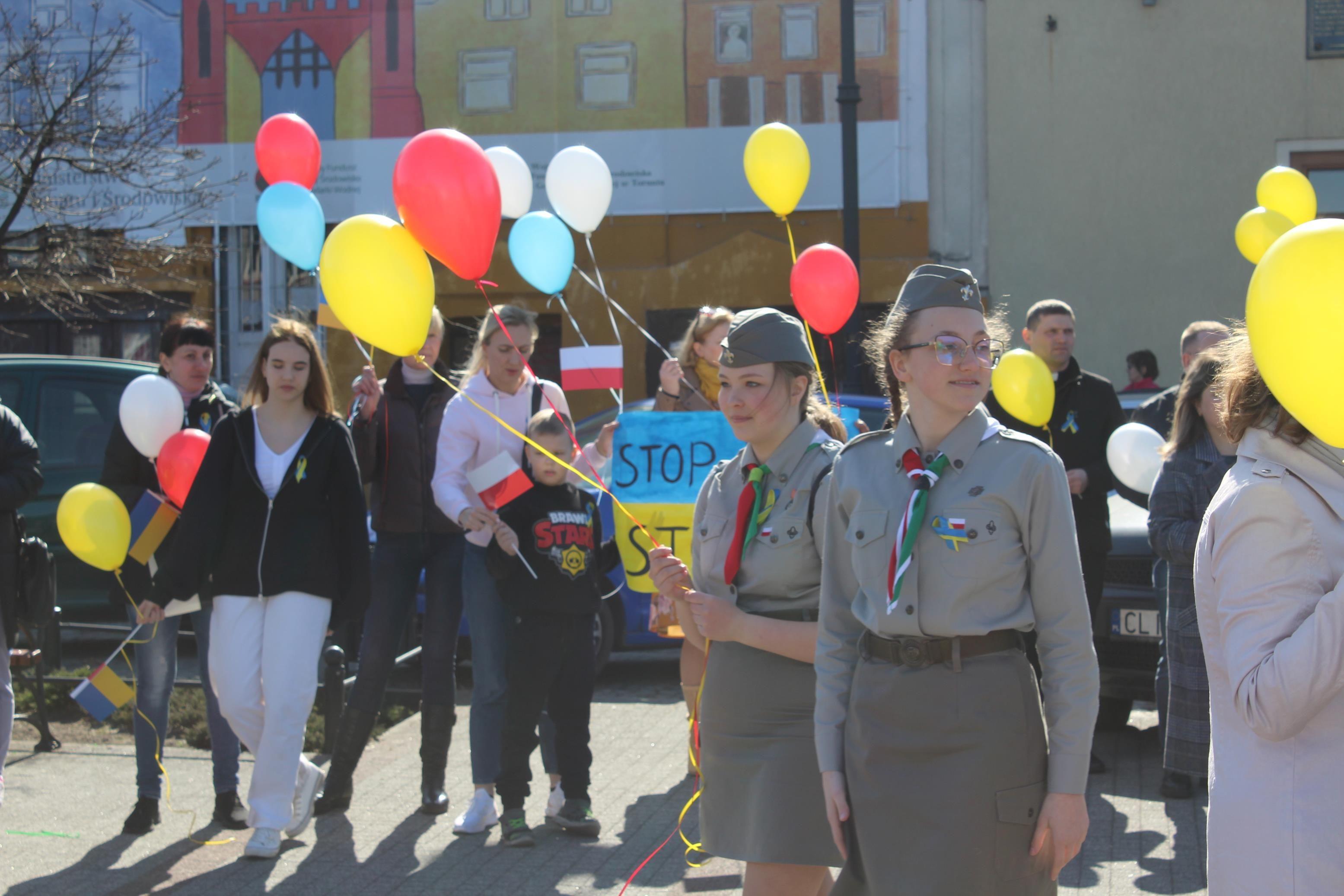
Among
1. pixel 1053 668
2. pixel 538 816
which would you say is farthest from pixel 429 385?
pixel 1053 668

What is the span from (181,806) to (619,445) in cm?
258

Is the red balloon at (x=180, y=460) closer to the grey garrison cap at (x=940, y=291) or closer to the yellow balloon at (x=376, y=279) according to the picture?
the yellow balloon at (x=376, y=279)

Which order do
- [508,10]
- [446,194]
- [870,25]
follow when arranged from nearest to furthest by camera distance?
1. [446,194]
2. [870,25]
3. [508,10]

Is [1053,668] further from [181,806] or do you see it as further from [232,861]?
[181,806]

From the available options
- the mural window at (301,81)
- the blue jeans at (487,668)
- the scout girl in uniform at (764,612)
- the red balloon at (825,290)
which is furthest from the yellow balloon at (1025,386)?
the mural window at (301,81)

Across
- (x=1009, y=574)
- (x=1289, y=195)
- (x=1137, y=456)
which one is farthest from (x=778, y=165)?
(x=1009, y=574)

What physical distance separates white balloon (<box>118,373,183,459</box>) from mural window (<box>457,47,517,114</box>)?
12358mm

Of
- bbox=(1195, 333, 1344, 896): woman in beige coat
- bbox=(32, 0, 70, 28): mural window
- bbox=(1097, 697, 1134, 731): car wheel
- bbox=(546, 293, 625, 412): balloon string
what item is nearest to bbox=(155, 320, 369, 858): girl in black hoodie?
bbox=(546, 293, 625, 412): balloon string

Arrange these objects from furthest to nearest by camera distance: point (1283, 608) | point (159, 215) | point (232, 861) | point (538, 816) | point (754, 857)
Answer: point (159, 215), point (538, 816), point (232, 861), point (754, 857), point (1283, 608)

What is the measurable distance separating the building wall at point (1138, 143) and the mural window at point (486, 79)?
20.3ft

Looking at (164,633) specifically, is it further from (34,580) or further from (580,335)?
(580,335)

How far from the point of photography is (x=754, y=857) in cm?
313

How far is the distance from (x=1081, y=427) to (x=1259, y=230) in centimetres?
126

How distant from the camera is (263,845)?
16.6ft
